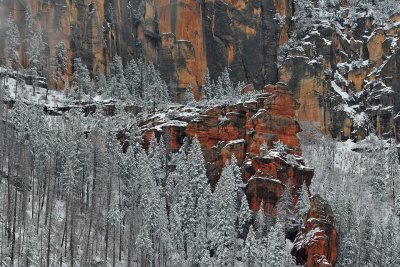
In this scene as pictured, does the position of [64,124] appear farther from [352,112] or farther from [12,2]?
[352,112]

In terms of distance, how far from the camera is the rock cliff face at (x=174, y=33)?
13888 cm

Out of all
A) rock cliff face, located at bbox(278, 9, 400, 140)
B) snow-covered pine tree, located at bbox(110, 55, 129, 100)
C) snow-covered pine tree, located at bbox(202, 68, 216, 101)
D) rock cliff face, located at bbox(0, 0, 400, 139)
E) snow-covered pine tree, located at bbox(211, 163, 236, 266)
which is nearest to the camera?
snow-covered pine tree, located at bbox(211, 163, 236, 266)

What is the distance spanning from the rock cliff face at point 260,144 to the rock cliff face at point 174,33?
36.6 metres

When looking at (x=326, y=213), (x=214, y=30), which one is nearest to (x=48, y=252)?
(x=326, y=213)

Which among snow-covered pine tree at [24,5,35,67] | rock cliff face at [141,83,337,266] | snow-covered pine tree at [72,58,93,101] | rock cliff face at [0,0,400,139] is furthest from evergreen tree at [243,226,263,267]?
snow-covered pine tree at [24,5,35,67]

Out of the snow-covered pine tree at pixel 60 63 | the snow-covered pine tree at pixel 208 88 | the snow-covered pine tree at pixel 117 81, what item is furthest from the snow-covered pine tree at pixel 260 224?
the snow-covered pine tree at pixel 60 63

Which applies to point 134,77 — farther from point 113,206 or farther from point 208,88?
point 113,206

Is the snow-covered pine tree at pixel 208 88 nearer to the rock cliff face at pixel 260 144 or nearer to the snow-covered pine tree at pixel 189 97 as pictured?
the snow-covered pine tree at pixel 189 97

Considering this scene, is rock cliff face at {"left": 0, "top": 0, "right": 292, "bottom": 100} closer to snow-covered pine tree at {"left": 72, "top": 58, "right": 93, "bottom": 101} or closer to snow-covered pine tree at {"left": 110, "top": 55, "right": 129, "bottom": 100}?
snow-covered pine tree at {"left": 110, "top": 55, "right": 129, "bottom": 100}

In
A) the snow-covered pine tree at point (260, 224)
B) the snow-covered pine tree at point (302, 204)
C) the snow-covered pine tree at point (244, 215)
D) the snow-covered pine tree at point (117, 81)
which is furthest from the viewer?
the snow-covered pine tree at point (117, 81)

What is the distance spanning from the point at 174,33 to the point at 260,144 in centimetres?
5982

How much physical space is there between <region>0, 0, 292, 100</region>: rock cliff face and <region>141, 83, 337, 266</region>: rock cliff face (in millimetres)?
36570

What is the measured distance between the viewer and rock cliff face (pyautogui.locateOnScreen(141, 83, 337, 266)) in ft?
280

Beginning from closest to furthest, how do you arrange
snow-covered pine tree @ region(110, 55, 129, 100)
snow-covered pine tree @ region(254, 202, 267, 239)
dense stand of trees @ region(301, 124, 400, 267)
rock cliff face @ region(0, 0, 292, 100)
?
snow-covered pine tree @ region(254, 202, 267, 239), dense stand of trees @ region(301, 124, 400, 267), snow-covered pine tree @ region(110, 55, 129, 100), rock cliff face @ region(0, 0, 292, 100)
